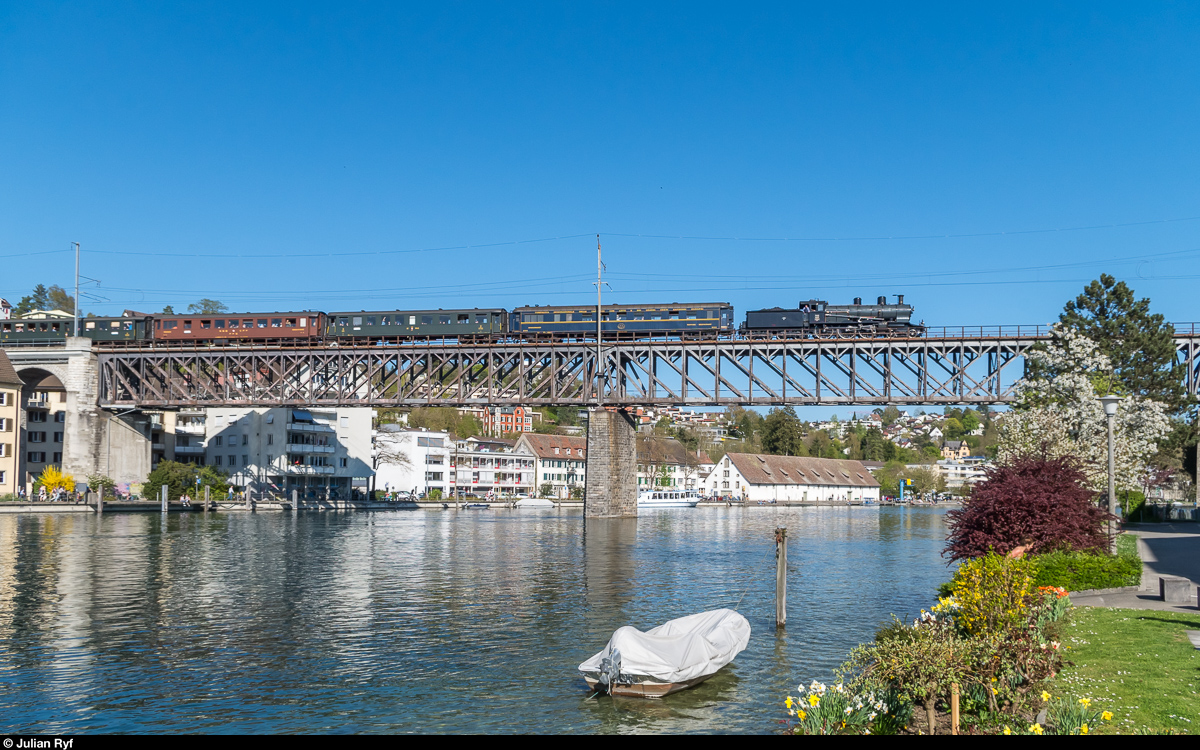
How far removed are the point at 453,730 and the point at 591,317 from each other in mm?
67878

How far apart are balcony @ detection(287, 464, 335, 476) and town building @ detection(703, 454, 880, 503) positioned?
2909 inches

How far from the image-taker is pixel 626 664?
17.7 metres

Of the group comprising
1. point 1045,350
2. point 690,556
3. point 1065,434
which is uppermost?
point 1045,350

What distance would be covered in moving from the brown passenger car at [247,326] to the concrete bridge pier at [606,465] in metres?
29.9

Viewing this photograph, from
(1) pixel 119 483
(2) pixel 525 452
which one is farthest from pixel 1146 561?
(2) pixel 525 452

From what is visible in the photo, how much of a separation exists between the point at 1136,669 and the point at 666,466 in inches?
5968

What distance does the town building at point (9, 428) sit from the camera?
84188 mm

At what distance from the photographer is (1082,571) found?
945 inches

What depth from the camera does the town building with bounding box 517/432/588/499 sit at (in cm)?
14838

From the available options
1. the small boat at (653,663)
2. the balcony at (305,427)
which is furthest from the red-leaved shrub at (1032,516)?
the balcony at (305,427)

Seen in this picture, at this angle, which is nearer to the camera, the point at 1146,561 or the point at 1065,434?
the point at 1146,561

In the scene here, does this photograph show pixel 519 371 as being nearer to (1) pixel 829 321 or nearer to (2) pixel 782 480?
(1) pixel 829 321

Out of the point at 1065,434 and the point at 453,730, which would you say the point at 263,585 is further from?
the point at 1065,434

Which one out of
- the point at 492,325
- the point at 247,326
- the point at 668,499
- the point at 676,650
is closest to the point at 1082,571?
the point at 676,650
